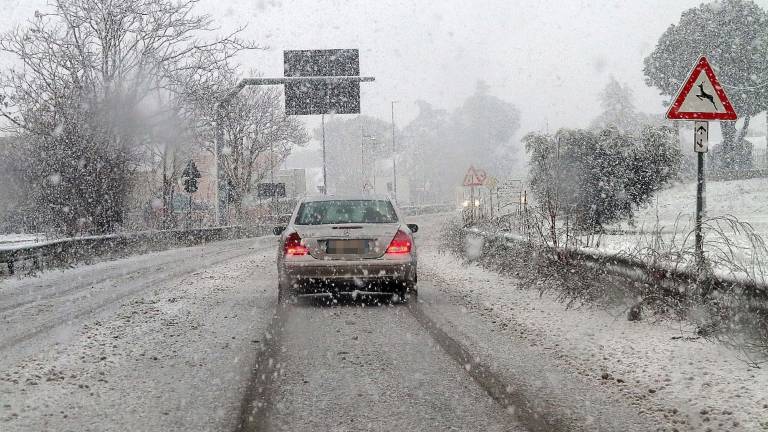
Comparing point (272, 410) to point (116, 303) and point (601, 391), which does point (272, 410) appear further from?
point (116, 303)

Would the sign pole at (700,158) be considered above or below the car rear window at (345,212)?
above

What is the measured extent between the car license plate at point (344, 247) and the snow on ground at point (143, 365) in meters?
1.12

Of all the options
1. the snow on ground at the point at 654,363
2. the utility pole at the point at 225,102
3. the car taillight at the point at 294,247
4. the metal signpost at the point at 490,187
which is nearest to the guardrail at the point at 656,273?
the snow on ground at the point at 654,363

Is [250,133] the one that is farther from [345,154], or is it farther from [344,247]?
[345,154]

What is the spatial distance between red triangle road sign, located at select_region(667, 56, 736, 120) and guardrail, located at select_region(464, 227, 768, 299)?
5.69 ft

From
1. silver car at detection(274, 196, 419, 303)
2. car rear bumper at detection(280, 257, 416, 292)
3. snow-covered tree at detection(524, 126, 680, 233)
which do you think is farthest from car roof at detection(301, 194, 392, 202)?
snow-covered tree at detection(524, 126, 680, 233)

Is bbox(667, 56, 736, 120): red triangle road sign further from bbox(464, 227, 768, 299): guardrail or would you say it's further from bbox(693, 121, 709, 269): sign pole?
bbox(464, 227, 768, 299): guardrail

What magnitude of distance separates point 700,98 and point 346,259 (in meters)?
4.41

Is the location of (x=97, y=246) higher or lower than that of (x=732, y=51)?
lower

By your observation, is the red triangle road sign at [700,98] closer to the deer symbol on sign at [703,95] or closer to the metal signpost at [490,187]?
the deer symbol on sign at [703,95]

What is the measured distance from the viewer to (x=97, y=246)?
17.9 m

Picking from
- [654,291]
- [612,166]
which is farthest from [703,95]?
[612,166]

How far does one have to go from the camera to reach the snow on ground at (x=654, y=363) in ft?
13.5

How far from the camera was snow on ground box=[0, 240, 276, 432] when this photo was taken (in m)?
4.09
